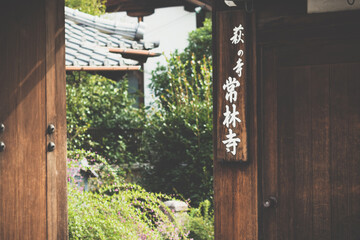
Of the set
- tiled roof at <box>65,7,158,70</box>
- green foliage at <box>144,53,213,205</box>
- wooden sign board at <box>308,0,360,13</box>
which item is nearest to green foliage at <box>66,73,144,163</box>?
green foliage at <box>144,53,213,205</box>

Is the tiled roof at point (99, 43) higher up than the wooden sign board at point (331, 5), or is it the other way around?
the tiled roof at point (99, 43)

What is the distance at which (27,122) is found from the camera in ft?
13.8

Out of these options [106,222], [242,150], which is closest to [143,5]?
[106,222]

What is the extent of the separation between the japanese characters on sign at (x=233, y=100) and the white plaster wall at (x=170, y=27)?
1045 centimetres

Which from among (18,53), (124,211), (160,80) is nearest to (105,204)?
(124,211)

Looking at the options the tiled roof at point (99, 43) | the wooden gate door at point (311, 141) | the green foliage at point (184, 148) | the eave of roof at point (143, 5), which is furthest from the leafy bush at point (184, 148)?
the eave of roof at point (143, 5)

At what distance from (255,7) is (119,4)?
11.3 meters

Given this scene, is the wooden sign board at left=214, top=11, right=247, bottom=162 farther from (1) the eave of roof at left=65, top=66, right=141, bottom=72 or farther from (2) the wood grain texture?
(1) the eave of roof at left=65, top=66, right=141, bottom=72

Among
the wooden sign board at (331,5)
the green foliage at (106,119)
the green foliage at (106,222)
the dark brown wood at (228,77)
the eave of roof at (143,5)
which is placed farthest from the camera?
the eave of roof at (143,5)

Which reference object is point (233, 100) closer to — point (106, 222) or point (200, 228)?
point (106, 222)

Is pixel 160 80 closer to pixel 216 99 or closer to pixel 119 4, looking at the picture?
pixel 119 4

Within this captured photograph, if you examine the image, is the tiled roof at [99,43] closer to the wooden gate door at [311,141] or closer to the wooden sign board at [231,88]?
the wooden sign board at [231,88]

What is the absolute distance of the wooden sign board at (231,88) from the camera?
3902 millimetres

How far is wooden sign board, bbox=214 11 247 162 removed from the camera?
390cm
